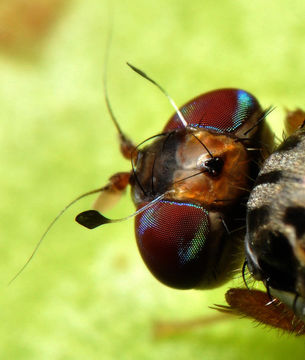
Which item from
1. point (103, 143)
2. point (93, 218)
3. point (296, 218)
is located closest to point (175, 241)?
point (93, 218)

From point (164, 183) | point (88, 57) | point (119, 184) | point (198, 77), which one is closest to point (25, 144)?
point (88, 57)

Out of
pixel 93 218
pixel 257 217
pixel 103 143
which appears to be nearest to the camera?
pixel 257 217

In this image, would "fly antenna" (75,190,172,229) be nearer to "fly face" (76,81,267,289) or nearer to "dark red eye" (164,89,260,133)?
"fly face" (76,81,267,289)

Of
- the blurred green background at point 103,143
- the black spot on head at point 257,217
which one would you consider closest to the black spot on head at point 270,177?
the black spot on head at point 257,217

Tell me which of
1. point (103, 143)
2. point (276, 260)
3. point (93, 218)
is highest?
point (276, 260)

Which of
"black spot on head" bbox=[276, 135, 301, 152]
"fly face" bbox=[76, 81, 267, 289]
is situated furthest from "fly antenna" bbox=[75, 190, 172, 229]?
"black spot on head" bbox=[276, 135, 301, 152]

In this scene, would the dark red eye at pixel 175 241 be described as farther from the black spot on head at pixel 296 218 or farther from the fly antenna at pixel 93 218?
the black spot on head at pixel 296 218

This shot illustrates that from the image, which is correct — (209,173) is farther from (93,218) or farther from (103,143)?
(103,143)

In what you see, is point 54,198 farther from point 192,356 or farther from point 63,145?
point 192,356
